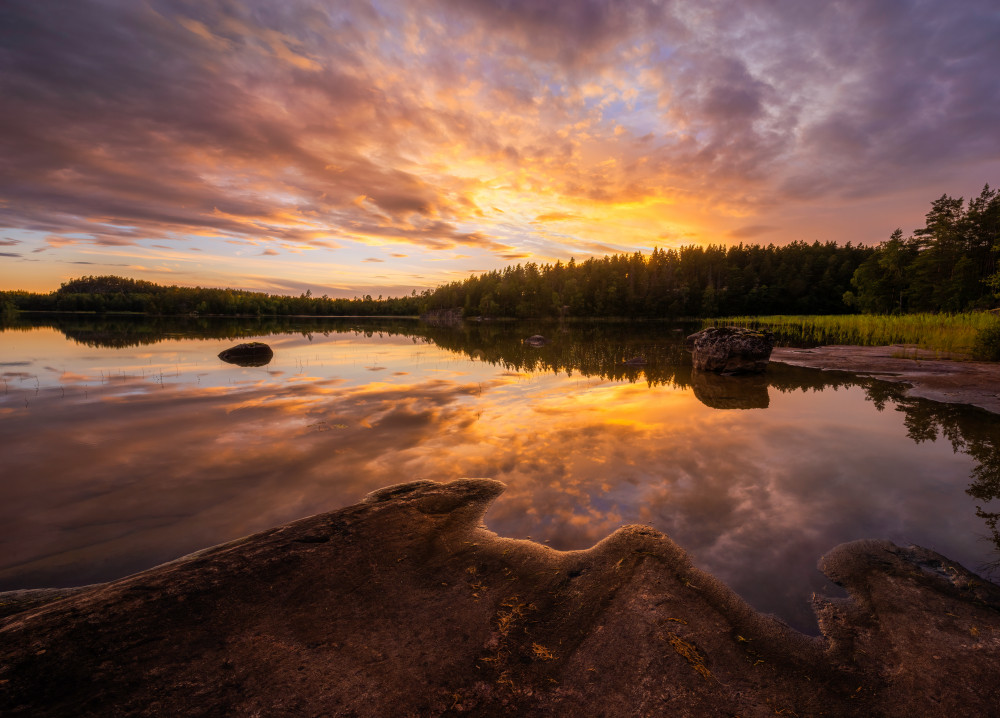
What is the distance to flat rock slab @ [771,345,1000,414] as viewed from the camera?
14298 mm

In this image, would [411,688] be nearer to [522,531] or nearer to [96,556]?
[522,531]

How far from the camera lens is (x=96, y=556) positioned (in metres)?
5.41

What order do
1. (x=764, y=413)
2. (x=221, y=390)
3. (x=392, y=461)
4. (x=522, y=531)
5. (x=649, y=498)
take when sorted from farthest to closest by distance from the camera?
(x=221, y=390) → (x=764, y=413) → (x=392, y=461) → (x=649, y=498) → (x=522, y=531)

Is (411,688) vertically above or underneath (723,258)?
underneath

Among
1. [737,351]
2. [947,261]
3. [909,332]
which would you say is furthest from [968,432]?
[947,261]

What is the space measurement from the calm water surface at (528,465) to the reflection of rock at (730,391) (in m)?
0.18

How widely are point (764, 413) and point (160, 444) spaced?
17457mm

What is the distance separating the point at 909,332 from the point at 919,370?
1583cm

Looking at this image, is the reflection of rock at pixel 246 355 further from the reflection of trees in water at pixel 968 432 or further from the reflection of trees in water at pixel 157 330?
the reflection of trees in water at pixel 968 432

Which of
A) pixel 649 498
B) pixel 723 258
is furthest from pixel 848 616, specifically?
pixel 723 258

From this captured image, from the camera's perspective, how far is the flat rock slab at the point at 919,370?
14.3 m

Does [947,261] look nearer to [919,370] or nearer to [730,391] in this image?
[919,370]

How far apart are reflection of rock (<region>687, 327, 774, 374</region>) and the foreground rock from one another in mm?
16756

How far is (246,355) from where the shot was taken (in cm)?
2489
